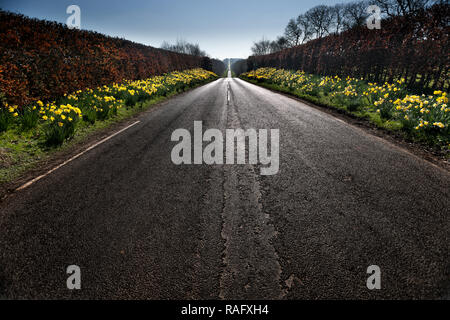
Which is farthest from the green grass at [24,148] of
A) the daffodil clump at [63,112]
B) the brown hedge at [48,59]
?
the brown hedge at [48,59]

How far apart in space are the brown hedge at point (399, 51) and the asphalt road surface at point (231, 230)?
779 cm

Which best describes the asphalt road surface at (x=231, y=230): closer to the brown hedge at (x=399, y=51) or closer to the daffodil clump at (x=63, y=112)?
the daffodil clump at (x=63, y=112)

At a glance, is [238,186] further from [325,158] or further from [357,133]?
[357,133]

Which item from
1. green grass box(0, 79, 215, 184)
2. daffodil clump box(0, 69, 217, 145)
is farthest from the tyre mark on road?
daffodil clump box(0, 69, 217, 145)

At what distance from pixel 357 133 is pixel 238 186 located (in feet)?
14.7

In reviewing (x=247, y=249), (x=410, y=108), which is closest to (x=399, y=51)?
(x=410, y=108)

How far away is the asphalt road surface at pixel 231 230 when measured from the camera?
5.80ft

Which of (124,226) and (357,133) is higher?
(357,133)

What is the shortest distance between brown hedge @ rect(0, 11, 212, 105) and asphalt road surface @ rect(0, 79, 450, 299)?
158 inches

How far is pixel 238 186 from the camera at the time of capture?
10.8 feet

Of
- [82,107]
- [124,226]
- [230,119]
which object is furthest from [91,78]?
[124,226]

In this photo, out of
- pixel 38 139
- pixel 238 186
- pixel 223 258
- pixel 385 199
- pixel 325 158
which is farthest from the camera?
pixel 38 139

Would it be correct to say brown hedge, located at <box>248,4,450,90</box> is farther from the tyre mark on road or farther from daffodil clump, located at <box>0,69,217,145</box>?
daffodil clump, located at <box>0,69,217,145</box>

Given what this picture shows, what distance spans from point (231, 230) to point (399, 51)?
13.3m
